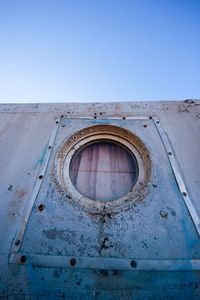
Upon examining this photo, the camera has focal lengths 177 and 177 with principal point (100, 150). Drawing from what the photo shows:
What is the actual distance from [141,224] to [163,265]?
0.78ft

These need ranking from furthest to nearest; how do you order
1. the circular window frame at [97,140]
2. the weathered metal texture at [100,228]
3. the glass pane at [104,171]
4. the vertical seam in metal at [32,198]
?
the glass pane at [104,171], the circular window frame at [97,140], the vertical seam in metal at [32,198], the weathered metal texture at [100,228]

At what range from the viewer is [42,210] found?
1.19 metres

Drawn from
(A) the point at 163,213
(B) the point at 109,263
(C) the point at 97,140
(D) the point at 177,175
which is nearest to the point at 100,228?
(B) the point at 109,263

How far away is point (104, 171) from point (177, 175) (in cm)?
58

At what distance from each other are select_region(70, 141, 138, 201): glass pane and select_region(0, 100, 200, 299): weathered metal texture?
16 centimetres

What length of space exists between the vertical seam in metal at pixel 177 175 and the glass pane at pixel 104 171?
0.29 metres

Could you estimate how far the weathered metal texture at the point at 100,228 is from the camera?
36.8 inches

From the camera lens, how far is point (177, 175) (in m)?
1.31

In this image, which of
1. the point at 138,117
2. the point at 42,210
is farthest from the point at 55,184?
the point at 138,117

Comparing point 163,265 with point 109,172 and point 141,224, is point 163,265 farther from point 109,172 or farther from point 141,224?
point 109,172

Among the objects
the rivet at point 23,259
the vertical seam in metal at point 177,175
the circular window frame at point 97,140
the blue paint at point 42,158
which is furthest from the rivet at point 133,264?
the blue paint at point 42,158

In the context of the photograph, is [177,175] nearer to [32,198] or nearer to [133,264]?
[133,264]

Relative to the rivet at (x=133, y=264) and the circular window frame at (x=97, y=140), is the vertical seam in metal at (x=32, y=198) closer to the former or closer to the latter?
the circular window frame at (x=97, y=140)

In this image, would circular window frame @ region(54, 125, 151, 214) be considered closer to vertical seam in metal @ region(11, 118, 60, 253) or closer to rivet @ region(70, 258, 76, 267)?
vertical seam in metal @ region(11, 118, 60, 253)
